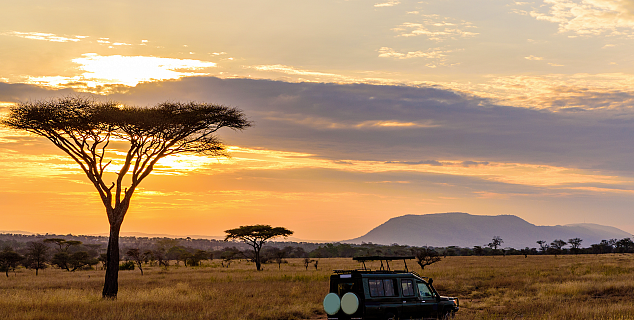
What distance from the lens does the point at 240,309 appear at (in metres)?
21.1

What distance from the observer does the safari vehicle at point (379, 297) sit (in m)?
14.7

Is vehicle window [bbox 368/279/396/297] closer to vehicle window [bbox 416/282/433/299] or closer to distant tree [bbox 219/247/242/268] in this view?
vehicle window [bbox 416/282/433/299]

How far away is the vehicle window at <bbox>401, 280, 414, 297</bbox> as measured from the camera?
50.8ft

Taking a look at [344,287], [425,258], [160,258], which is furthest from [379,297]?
[160,258]

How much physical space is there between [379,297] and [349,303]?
99 cm

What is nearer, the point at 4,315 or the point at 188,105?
→ the point at 4,315

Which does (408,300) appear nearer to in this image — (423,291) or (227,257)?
(423,291)

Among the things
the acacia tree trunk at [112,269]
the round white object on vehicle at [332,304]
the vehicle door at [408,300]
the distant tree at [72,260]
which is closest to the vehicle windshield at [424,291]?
the vehicle door at [408,300]

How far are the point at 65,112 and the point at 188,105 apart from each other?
22.3ft

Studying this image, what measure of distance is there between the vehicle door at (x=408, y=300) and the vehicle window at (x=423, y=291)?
31cm

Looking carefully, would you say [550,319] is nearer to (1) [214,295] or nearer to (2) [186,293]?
(1) [214,295]

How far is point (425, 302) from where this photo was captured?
1579 cm

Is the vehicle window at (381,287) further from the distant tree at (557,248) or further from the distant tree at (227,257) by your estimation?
the distant tree at (557,248)

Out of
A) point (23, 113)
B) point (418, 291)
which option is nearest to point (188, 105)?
point (23, 113)
